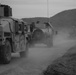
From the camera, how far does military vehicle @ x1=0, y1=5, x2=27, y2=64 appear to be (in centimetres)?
1455

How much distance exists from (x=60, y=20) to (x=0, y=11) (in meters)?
99.6

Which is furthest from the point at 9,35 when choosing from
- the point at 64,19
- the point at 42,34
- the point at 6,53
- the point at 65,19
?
the point at 64,19

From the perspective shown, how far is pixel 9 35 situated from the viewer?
15.4 m

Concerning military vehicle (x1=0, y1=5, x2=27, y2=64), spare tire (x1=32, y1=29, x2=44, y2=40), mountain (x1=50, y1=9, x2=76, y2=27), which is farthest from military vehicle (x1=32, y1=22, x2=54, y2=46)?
mountain (x1=50, y1=9, x2=76, y2=27)

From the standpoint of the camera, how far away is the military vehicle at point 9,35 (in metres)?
14.6

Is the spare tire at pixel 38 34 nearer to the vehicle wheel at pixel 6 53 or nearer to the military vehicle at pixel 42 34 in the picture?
the military vehicle at pixel 42 34

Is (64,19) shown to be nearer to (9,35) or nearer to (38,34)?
(38,34)

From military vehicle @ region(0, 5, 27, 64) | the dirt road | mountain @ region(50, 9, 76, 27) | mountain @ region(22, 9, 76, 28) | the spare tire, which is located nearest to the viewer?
the dirt road

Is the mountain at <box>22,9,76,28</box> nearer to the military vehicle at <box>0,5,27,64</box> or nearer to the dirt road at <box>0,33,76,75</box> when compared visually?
the dirt road at <box>0,33,76,75</box>

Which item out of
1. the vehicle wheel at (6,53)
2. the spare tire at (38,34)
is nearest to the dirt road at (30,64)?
the vehicle wheel at (6,53)

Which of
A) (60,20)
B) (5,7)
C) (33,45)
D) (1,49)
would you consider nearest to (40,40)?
(33,45)

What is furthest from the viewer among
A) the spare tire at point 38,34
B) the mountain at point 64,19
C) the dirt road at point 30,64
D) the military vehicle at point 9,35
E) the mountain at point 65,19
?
the mountain at point 65,19

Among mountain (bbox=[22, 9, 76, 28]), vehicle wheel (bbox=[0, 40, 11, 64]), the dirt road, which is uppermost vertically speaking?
mountain (bbox=[22, 9, 76, 28])

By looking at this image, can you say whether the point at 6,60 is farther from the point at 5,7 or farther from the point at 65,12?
the point at 65,12
